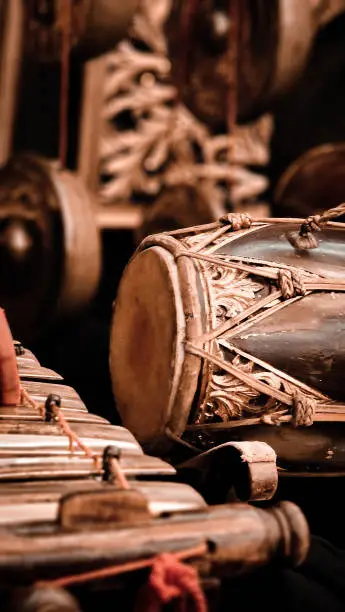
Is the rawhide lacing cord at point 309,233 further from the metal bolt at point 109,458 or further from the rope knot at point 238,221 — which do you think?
the metal bolt at point 109,458

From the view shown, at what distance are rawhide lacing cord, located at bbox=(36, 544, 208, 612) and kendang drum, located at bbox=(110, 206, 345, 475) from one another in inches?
19.6

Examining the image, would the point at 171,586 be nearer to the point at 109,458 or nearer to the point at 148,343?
the point at 109,458

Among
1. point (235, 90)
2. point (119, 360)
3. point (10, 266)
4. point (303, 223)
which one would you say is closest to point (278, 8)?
point (235, 90)

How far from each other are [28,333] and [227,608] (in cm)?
140

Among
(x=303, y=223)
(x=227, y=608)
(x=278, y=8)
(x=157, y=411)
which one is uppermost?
(x=278, y=8)

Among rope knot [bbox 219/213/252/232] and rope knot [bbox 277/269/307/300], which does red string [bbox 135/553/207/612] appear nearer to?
rope knot [bbox 277/269/307/300]

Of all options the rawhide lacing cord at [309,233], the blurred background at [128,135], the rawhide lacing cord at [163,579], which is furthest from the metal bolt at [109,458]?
the blurred background at [128,135]

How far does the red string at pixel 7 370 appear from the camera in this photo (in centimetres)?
136

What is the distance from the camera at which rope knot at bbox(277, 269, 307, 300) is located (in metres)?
1.54

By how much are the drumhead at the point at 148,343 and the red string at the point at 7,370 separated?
0.25 meters

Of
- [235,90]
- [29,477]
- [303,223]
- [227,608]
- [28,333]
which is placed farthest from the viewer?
[235,90]

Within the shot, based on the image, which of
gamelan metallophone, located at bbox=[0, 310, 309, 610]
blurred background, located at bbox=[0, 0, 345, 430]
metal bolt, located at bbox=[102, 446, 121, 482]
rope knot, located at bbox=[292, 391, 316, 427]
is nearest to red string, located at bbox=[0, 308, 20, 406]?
gamelan metallophone, located at bbox=[0, 310, 309, 610]

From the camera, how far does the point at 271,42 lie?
2678 mm

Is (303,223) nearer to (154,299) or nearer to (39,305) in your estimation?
(154,299)
